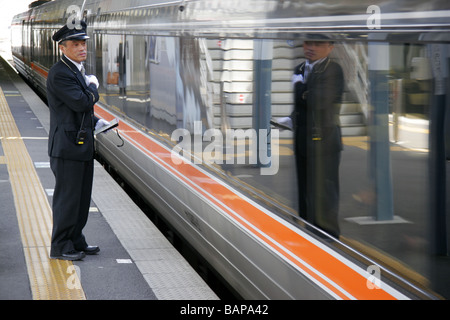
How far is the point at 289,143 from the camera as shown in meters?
4.12

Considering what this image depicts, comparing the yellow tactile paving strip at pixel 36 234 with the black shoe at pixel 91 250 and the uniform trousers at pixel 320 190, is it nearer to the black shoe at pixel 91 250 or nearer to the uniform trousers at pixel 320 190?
the black shoe at pixel 91 250

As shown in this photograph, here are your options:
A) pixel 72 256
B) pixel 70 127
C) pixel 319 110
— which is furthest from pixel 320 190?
pixel 72 256

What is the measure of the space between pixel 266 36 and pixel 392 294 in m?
1.90

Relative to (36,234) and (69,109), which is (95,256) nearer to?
(36,234)

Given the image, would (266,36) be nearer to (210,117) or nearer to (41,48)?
(210,117)

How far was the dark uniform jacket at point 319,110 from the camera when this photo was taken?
3588 millimetres

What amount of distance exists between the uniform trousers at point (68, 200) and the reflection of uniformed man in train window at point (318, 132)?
1918 millimetres

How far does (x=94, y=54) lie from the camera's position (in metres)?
11.6

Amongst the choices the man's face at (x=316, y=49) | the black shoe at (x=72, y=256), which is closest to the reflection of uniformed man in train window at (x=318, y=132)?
the man's face at (x=316, y=49)

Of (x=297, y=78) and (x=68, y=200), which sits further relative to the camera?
(x=68, y=200)

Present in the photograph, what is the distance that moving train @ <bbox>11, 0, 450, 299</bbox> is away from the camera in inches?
112

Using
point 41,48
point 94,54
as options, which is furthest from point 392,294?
point 41,48

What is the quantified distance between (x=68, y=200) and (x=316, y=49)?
7.92ft
